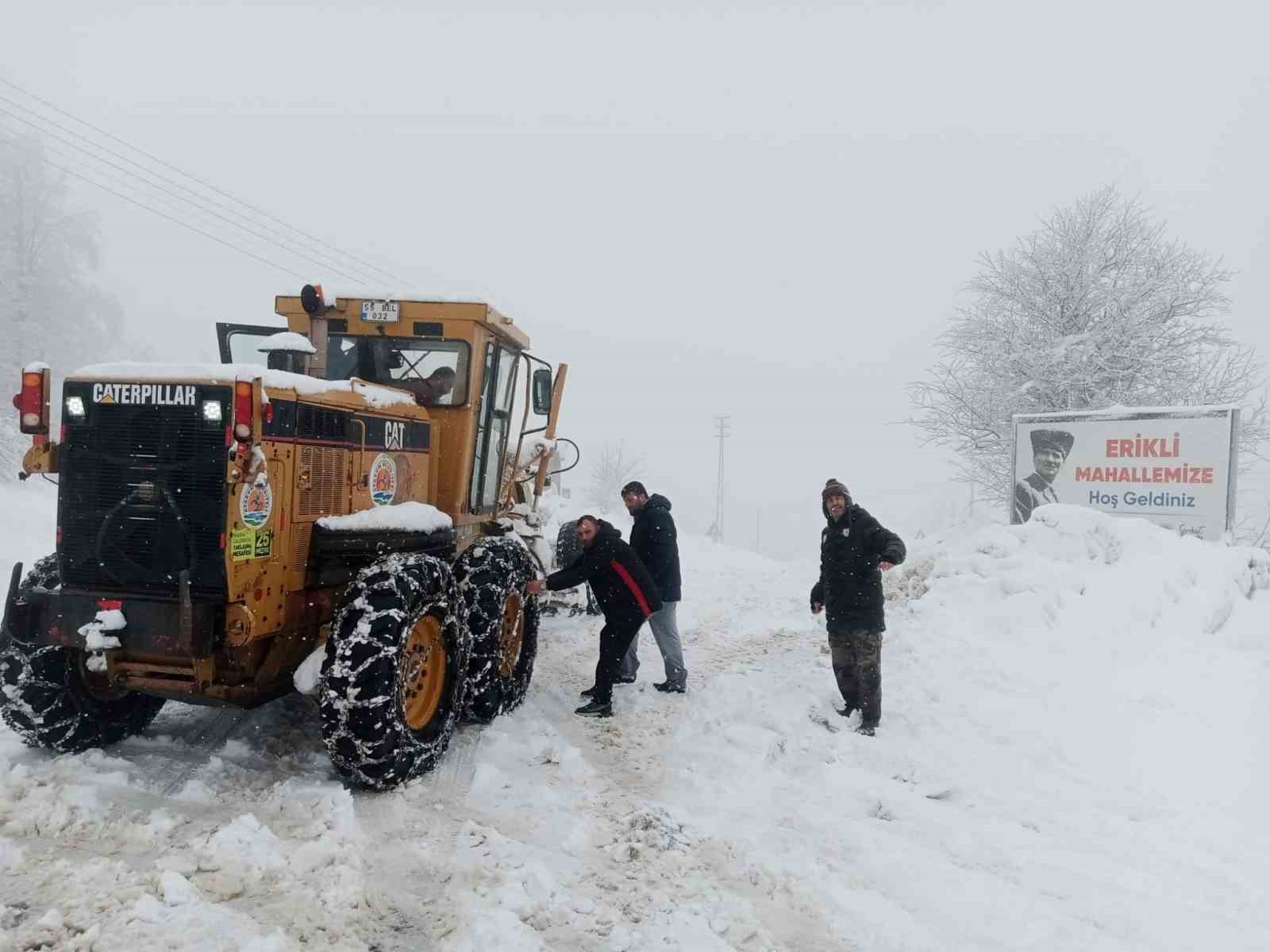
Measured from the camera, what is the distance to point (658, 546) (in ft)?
23.6

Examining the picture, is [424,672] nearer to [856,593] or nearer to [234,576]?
[234,576]

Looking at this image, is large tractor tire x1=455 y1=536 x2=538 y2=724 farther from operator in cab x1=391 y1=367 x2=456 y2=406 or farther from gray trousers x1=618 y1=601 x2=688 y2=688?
operator in cab x1=391 y1=367 x2=456 y2=406

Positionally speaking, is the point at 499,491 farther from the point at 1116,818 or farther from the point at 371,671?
the point at 1116,818

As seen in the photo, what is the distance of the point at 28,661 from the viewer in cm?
450

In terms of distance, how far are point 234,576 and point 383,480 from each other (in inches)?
57.8

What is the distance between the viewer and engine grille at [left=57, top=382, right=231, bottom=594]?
4254mm

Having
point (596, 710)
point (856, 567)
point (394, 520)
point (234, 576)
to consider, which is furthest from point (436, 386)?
point (856, 567)

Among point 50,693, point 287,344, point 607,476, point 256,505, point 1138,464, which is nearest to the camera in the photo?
point 256,505

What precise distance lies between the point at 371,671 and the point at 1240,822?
482 cm

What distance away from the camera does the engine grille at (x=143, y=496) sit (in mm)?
4254

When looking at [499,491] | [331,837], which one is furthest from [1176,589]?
[331,837]

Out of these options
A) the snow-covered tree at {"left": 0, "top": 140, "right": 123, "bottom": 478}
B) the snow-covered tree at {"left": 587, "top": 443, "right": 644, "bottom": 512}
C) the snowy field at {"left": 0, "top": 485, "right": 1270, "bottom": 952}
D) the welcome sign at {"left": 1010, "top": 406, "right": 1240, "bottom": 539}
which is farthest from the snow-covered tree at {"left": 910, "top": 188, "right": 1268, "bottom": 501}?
the snow-covered tree at {"left": 587, "top": 443, "right": 644, "bottom": 512}

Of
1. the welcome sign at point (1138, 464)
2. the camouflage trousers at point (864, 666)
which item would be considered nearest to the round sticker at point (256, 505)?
the camouflage trousers at point (864, 666)

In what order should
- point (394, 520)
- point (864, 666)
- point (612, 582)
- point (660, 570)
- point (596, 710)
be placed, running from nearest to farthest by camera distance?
point (394, 520), point (864, 666), point (596, 710), point (612, 582), point (660, 570)
